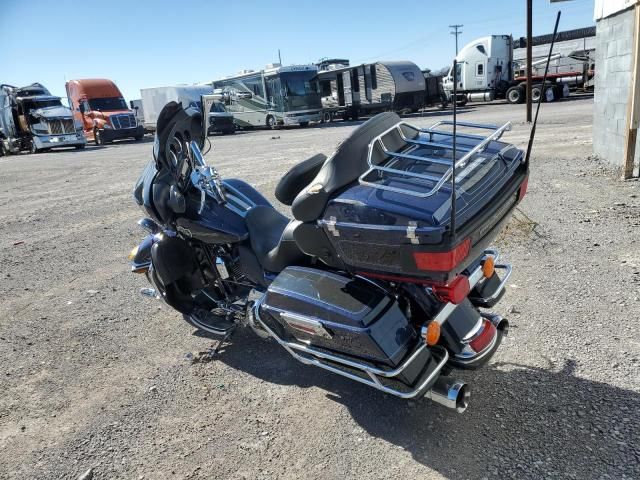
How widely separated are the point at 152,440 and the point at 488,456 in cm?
183

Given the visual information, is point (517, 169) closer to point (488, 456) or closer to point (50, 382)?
point (488, 456)

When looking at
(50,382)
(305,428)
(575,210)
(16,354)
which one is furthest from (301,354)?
(575,210)

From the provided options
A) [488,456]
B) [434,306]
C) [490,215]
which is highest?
[490,215]

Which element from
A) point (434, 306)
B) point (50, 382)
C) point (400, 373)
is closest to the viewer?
point (400, 373)

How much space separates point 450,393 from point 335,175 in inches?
47.6

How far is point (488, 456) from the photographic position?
2.43 meters

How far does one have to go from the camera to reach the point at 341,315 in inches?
92.4

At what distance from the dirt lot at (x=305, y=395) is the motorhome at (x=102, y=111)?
21.7 m

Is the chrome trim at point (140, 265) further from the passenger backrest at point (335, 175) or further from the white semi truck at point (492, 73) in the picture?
the white semi truck at point (492, 73)

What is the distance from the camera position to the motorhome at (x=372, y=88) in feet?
80.7

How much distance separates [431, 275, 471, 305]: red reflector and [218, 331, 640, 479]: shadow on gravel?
833 mm

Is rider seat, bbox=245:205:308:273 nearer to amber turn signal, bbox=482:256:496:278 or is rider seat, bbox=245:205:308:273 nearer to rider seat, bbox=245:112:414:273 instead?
rider seat, bbox=245:112:414:273

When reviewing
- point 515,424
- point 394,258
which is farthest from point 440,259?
point 515,424

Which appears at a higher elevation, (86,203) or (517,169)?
(517,169)
